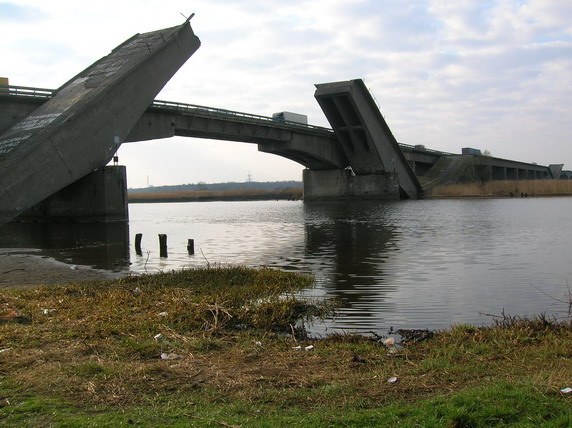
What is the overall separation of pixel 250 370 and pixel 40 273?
13014 mm

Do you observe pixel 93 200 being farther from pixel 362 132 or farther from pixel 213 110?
pixel 362 132

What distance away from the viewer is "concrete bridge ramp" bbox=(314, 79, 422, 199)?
222 feet

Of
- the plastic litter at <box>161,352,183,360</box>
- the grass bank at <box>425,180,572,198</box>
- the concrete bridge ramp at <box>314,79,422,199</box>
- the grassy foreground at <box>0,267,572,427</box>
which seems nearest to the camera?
the grassy foreground at <box>0,267,572,427</box>

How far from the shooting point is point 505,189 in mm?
89562

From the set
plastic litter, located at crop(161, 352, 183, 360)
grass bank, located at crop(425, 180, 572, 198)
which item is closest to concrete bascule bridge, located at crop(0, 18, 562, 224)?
plastic litter, located at crop(161, 352, 183, 360)

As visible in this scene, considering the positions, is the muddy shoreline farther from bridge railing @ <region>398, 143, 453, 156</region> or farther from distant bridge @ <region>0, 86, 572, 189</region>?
bridge railing @ <region>398, 143, 453, 156</region>

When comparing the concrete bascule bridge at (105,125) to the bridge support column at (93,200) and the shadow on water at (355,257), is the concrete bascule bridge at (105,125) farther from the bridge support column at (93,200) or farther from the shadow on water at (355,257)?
the shadow on water at (355,257)

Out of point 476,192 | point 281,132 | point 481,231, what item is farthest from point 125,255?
point 476,192

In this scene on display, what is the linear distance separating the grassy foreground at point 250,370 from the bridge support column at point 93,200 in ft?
101

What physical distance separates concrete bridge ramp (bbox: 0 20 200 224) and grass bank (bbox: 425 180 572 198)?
5794 cm

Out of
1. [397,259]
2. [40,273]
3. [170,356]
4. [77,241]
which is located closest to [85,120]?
[77,241]

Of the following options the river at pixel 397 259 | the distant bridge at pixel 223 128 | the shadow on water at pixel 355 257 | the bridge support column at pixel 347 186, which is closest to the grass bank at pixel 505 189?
the bridge support column at pixel 347 186

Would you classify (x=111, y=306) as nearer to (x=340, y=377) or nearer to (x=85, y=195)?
(x=340, y=377)

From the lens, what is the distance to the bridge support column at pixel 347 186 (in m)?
81.8
